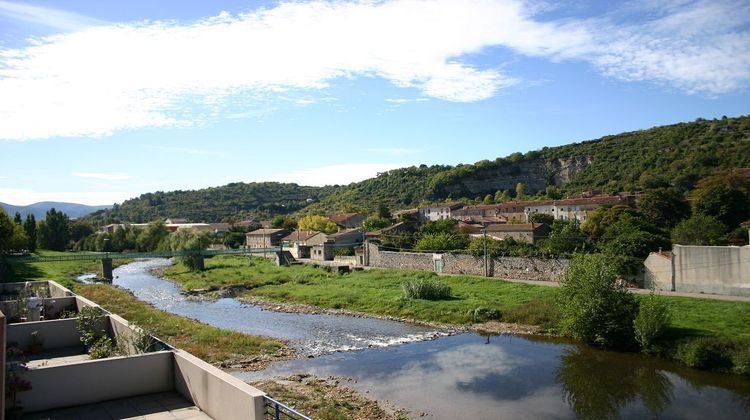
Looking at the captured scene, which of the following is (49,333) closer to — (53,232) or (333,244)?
(333,244)

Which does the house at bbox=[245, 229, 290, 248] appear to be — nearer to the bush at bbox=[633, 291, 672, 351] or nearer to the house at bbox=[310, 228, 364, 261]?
the house at bbox=[310, 228, 364, 261]

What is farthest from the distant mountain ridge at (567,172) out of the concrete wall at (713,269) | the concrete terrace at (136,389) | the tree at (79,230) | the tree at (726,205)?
the concrete terrace at (136,389)

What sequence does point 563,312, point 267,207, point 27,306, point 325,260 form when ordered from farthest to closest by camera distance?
point 267,207
point 325,260
point 563,312
point 27,306

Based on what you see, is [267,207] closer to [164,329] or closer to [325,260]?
[325,260]

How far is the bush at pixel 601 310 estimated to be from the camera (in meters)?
22.9

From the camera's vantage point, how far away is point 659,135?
10438 cm

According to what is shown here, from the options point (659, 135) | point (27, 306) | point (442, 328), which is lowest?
point (442, 328)

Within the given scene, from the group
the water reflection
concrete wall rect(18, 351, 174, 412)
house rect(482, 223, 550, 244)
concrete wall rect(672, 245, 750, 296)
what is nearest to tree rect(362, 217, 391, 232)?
house rect(482, 223, 550, 244)

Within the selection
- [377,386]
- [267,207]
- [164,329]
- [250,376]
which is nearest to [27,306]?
[250,376]

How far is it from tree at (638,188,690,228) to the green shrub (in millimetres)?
35148

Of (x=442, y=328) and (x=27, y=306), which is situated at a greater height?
(x=27, y=306)

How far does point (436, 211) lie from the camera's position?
94.6 m

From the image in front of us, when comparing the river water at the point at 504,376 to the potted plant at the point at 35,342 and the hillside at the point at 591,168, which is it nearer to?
the potted plant at the point at 35,342

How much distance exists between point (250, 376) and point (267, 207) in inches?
5995
